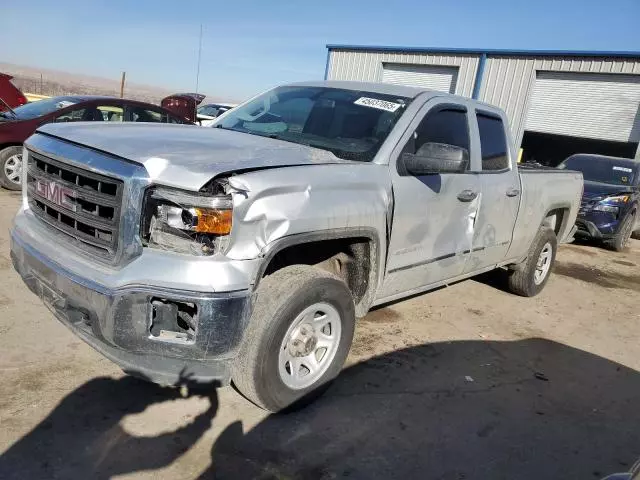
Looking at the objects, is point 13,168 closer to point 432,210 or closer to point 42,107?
point 42,107

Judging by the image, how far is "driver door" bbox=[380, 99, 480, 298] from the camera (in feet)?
11.6

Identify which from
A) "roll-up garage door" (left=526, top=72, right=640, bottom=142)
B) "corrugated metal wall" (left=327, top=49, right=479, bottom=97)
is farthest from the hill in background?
"roll-up garage door" (left=526, top=72, right=640, bottom=142)

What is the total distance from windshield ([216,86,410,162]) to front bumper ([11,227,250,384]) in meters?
1.46

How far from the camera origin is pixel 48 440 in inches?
104

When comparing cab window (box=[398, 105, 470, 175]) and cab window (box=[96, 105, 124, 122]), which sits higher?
cab window (box=[398, 105, 470, 175])

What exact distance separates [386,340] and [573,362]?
1.60 m

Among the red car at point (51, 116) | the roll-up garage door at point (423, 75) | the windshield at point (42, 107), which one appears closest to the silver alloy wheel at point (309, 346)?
the red car at point (51, 116)

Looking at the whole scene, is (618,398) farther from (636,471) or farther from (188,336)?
(188,336)

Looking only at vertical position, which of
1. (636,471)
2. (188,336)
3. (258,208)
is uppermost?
(258,208)

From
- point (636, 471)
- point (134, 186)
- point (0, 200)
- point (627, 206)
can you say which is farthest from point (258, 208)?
point (627, 206)

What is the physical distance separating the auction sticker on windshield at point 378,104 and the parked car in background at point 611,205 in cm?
698

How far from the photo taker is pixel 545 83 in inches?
723

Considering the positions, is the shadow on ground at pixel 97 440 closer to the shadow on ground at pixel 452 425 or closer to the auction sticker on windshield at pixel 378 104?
the shadow on ground at pixel 452 425

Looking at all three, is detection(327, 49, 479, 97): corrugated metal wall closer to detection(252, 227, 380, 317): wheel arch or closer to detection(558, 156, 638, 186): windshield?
detection(558, 156, 638, 186): windshield
